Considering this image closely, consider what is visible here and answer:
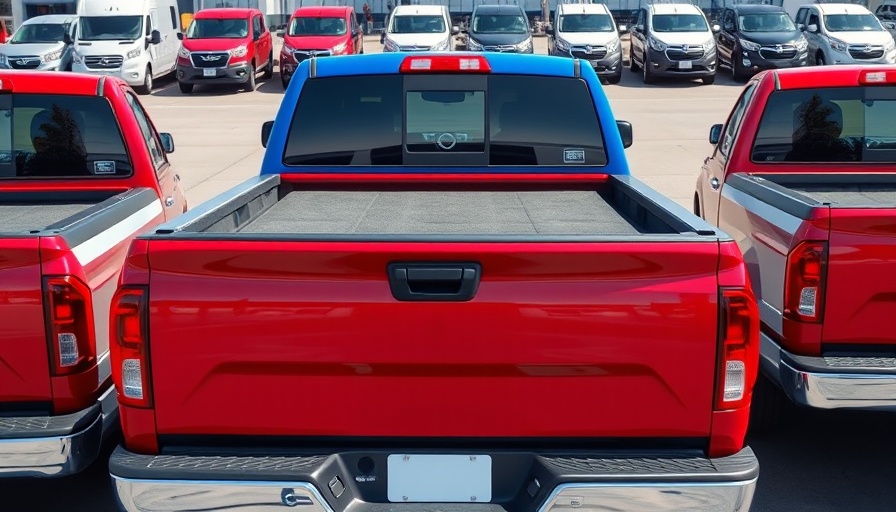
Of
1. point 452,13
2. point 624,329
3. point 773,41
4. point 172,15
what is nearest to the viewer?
point 624,329

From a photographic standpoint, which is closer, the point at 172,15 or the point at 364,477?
the point at 364,477

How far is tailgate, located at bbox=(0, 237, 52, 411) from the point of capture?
3656mm

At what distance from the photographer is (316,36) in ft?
89.4

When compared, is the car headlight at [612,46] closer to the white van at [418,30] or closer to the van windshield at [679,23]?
the van windshield at [679,23]

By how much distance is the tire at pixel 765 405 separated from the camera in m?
5.09

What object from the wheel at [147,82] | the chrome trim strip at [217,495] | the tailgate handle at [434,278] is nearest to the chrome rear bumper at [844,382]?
the tailgate handle at [434,278]

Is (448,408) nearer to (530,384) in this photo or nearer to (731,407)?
(530,384)

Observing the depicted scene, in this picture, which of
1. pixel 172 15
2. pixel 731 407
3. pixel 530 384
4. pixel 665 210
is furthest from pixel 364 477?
pixel 172 15

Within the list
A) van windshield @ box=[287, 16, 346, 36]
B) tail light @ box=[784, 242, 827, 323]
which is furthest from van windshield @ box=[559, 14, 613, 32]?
tail light @ box=[784, 242, 827, 323]

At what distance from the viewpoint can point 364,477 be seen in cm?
303

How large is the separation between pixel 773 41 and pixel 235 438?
24927 mm

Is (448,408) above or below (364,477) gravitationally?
above

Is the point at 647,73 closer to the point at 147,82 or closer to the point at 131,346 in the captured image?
the point at 147,82

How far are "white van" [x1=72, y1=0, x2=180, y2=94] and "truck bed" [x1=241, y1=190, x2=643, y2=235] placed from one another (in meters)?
21.7
